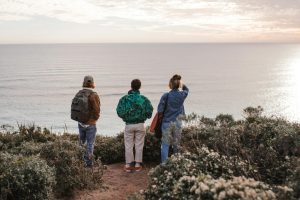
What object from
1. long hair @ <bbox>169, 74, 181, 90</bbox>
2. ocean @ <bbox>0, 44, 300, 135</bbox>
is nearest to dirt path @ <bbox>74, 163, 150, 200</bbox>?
long hair @ <bbox>169, 74, 181, 90</bbox>

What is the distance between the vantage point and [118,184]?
9219mm

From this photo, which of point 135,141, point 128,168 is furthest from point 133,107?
point 128,168

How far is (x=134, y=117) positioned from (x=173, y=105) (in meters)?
0.98

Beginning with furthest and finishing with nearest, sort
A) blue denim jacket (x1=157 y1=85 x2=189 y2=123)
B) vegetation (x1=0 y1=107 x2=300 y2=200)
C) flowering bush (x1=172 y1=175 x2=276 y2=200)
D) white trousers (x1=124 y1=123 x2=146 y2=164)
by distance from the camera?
Answer: white trousers (x1=124 y1=123 x2=146 y2=164)
blue denim jacket (x1=157 y1=85 x2=189 y2=123)
vegetation (x1=0 y1=107 x2=300 y2=200)
flowering bush (x1=172 y1=175 x2=276 y2=200)

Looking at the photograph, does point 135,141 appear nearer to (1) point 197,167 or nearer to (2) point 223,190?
(1) point 197,167

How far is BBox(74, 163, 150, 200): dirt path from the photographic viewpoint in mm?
8305

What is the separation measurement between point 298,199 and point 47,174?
4.28 meters

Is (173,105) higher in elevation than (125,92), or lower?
higher

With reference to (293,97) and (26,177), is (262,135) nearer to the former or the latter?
(26,177)

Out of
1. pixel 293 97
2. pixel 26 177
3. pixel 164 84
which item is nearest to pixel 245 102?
pixel 293 97

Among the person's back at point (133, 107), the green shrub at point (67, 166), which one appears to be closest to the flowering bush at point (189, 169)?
the green shrub at point (67, 166)

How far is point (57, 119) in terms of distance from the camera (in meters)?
54.3

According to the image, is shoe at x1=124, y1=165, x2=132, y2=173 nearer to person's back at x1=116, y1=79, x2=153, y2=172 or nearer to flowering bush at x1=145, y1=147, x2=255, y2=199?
person's back at x1=116, y1=79, x2=153, y2=172

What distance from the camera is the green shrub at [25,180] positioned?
23.4 ft
